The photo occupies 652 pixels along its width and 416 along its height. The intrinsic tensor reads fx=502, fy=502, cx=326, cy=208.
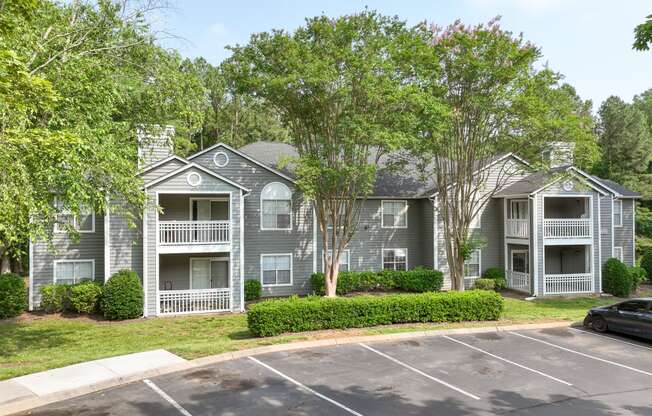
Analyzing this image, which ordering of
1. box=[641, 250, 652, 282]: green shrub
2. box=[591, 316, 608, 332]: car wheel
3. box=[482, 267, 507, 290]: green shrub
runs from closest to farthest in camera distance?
box=[591, 316, 608, 332]: car wheel
box=[482, 267, 507, 290]: green shrub
box=[641, 250, 652, 282]: green shrub

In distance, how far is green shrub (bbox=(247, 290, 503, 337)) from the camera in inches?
610

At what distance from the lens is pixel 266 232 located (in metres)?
24.4

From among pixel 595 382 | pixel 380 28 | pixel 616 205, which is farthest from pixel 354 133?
pixel 616 205

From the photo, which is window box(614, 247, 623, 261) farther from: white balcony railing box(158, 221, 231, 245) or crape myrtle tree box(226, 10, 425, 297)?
white balcony railing box(158, 221, 231, 245)

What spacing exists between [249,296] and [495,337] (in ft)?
38.4

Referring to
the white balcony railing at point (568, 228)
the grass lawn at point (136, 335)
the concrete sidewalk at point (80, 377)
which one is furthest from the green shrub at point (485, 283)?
the concrete sidewalk at point (80, 377)

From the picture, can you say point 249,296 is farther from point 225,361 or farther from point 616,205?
point 616,205

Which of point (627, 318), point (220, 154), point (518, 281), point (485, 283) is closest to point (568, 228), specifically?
point (518, 281)

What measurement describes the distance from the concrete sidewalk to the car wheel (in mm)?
13468

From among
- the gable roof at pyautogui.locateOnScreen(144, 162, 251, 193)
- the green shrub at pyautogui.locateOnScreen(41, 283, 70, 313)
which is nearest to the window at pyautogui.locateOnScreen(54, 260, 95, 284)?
the green shrub at pyautogui.locateOnScreen(41, 283, 70, 313)

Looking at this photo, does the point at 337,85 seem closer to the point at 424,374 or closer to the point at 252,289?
the point at 252,289

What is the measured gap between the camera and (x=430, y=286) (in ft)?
83.9

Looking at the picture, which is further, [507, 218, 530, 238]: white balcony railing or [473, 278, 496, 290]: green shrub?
[473, 278, 496, 290]: green shrub

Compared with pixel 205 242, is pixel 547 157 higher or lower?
higher
